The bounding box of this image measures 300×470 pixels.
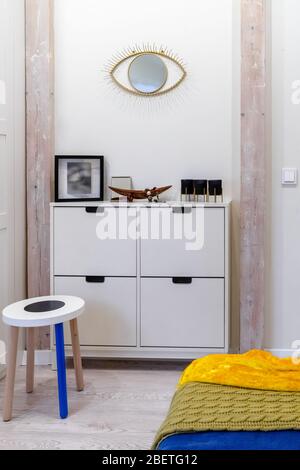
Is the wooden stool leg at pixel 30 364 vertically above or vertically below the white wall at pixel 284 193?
below

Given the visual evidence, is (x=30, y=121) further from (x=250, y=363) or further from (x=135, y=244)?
(x=250, y=363)

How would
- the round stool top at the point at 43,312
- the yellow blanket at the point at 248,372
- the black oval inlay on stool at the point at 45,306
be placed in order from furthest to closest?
the black oval inlay on stool at the point at 45,306, the round stool top at the point at 43,312, the yellow blanket at the point at 248,372

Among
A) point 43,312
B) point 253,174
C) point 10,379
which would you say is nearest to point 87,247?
point 43,312

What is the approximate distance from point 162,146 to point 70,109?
589mm

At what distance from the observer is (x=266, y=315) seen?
348 cm

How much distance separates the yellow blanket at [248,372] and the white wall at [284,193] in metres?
1.39

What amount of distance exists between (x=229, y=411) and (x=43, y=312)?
1357 millimetres

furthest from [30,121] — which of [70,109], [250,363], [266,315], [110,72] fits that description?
[250,363]

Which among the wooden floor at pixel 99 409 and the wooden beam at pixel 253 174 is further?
the wooden beam at pixel 253 174

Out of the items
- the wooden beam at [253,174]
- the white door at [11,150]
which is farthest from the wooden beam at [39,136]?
Answer: the wooden beam at [253,174]

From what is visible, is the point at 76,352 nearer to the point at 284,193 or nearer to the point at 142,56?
the point at 284,193

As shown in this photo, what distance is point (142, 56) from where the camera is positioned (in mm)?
3518

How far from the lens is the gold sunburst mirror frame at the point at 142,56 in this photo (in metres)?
3.50

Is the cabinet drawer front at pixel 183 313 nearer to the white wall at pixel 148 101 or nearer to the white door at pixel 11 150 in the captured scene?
the white wall at pixel 148 101
